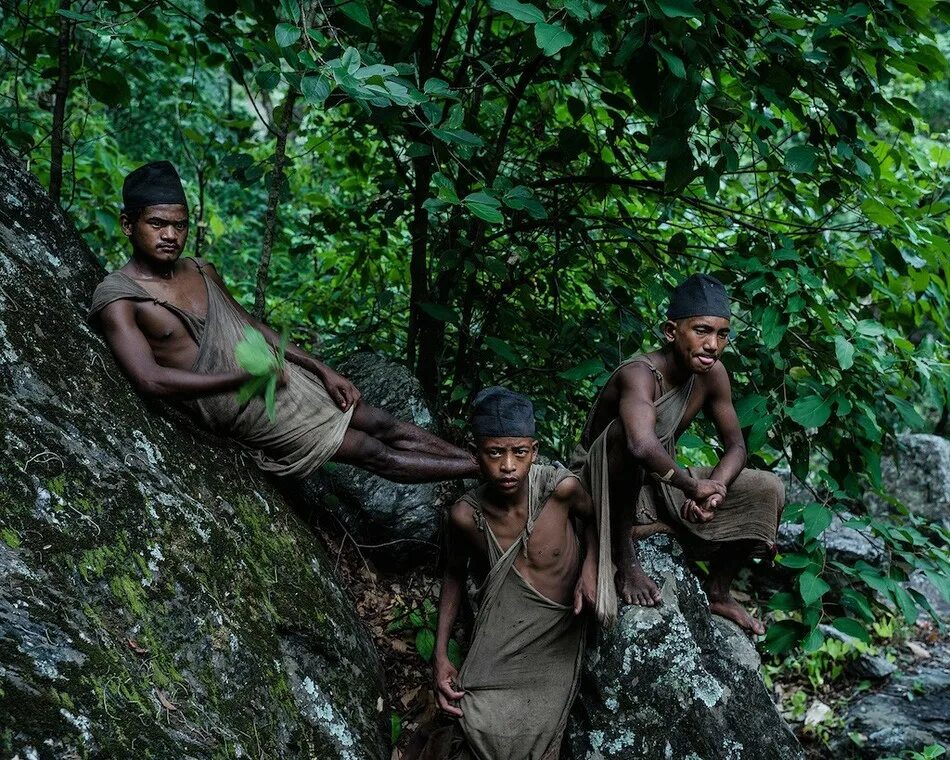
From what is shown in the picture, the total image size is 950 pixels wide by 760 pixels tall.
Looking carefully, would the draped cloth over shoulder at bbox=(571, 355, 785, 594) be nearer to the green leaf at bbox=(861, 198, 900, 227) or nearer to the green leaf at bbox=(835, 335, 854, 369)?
the green leaf at bbox=(835, 335, 854, 369)

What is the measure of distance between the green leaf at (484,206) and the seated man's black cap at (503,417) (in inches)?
28.7

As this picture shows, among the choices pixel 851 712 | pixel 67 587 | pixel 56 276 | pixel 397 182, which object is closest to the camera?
pixel 67 587

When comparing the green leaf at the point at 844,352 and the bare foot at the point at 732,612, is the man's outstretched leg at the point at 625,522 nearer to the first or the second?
the bare foot at the point at 732,612

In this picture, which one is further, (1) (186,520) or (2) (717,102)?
(2) (717,102)

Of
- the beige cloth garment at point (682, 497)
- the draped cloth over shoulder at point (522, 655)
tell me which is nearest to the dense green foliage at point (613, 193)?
the beige cloth garment at point (682, 497)

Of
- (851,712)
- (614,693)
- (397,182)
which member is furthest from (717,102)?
(851,712)

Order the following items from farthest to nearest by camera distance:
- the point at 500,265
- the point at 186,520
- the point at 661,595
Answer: the point at 500,265 < the point at 661,595 < the point at 186,520

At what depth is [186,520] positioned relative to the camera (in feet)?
11.6

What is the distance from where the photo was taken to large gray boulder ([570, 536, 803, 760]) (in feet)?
13.3

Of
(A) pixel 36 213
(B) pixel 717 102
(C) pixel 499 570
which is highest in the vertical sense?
(B) pixel 717 102

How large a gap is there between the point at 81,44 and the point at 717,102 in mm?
3558

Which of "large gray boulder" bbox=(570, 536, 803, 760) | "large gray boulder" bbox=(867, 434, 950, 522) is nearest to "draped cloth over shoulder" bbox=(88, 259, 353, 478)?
"large gray boulder" bbox=(570, 536, 803, 760)

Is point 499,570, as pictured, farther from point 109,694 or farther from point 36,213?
point 36,213

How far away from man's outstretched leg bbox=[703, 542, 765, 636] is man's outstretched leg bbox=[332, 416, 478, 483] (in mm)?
1296
